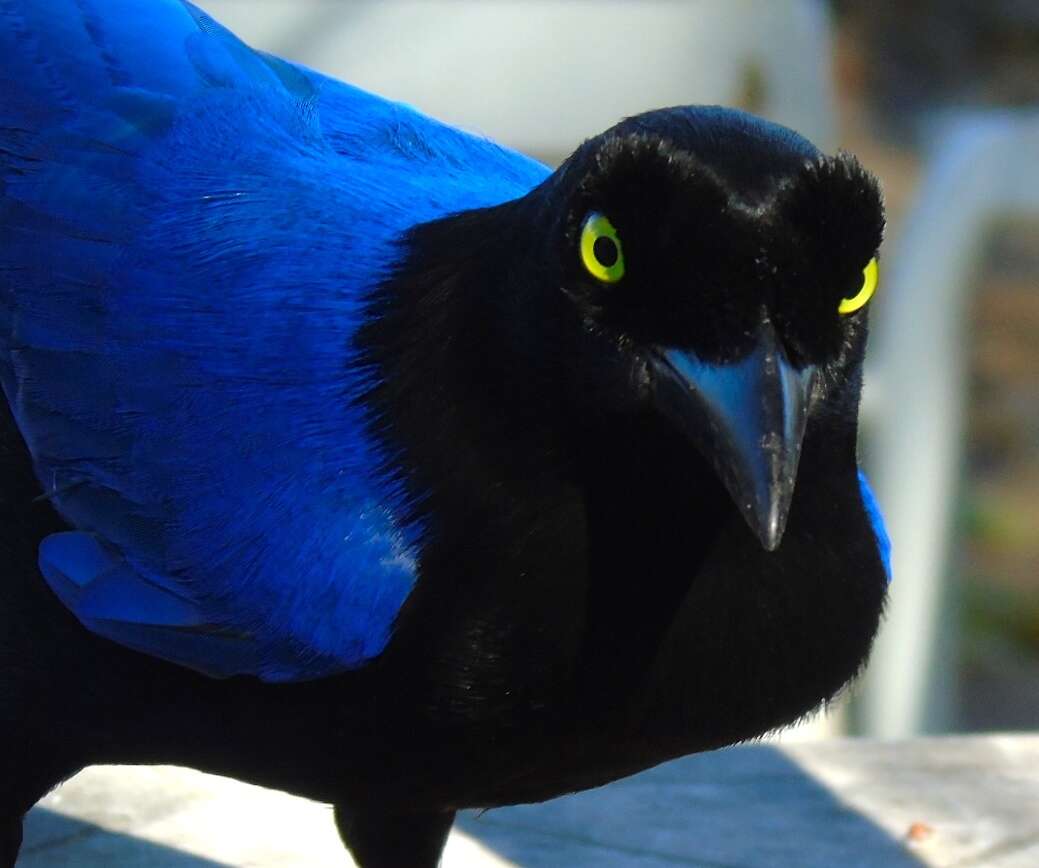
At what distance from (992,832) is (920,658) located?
286 cm

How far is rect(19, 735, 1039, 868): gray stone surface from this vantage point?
13.8ft

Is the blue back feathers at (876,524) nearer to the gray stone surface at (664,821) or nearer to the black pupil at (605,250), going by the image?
the black pupil at (605,250)

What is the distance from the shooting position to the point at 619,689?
113 inches

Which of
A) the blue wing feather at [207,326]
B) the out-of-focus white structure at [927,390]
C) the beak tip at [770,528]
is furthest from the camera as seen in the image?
the out-of-focus white structure at [927,390]

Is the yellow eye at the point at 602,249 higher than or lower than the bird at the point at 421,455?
higher

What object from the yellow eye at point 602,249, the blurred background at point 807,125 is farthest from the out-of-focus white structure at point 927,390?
the yellow eye at point 602,249

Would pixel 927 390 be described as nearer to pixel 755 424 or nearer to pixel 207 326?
pixel 207 326

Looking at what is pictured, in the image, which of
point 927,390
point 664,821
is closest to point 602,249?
point 664,821

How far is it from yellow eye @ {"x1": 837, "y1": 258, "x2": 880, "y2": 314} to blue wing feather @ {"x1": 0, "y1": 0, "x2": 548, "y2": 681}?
0.71m

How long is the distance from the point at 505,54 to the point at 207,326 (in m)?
4.88

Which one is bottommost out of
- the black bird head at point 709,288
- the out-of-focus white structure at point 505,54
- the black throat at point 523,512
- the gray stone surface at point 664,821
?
the gray stone surface at point 664,821

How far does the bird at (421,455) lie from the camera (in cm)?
258

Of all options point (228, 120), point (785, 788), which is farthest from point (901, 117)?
point (228, 120)

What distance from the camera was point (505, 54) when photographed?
783cm
